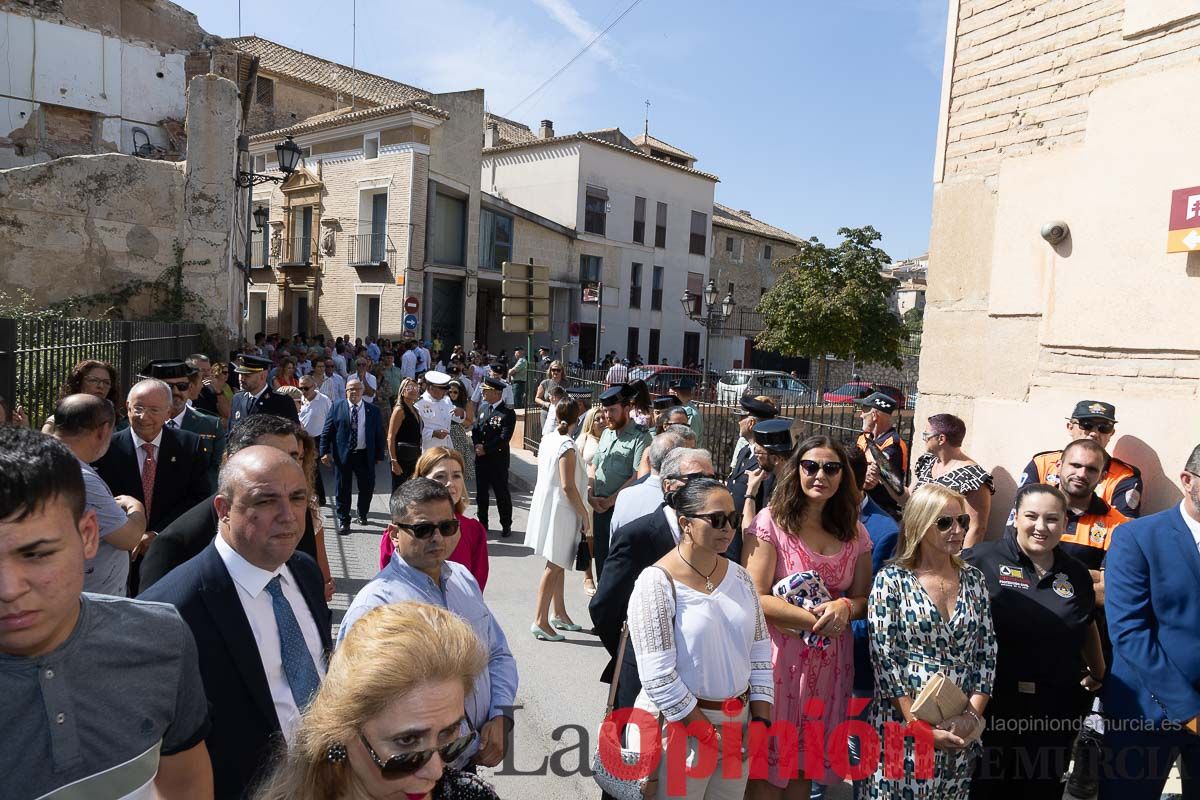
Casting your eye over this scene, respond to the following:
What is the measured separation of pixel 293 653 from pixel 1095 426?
4.58 m

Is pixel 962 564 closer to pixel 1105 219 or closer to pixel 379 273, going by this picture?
pixel 1105 219

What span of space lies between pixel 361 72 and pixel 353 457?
32.2m

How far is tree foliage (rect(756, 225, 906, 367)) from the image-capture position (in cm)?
2578

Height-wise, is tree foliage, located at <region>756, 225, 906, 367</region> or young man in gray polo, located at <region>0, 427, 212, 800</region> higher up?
tree foliage, located at <region>756, 225, 906, 367</region>

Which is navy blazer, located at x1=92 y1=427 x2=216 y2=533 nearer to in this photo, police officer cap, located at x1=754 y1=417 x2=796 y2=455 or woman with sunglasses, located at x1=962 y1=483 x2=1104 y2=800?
police officer cap, located at x1=754 y1=417 x2=796 y2=455

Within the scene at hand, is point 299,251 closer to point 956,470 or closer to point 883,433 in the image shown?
point 883,433

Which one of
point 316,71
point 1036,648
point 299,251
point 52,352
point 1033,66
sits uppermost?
point 316,71

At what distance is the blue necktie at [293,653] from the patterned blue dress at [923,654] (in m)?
2.21

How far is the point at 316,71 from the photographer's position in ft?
109

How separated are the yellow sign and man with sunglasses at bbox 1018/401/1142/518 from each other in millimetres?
996

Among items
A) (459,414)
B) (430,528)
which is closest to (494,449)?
(459,414)

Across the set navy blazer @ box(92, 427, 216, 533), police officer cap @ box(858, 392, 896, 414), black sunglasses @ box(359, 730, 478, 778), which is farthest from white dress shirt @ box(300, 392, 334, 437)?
black sunglasses @ box(359, 730, 478, 778)

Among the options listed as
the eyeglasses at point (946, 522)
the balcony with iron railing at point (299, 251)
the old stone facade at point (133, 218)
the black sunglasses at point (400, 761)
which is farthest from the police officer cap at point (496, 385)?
the balcony with iron railing at point (299, 251)

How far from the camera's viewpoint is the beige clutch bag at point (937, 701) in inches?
120
